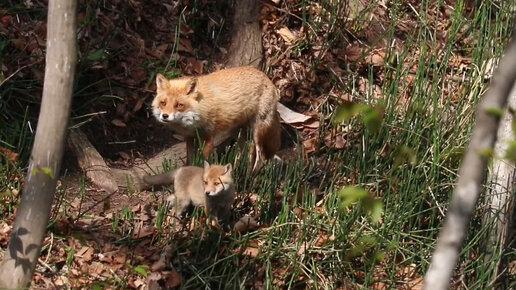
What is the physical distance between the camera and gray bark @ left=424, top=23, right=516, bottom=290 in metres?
2.29

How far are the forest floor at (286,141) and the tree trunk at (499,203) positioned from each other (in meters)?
0.16

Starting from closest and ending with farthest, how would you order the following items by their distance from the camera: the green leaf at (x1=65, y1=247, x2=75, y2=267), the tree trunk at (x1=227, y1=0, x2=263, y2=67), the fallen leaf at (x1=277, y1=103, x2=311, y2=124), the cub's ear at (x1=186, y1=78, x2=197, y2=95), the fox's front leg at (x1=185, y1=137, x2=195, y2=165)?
the green leaf at (x1=65, y1=247, x2=75, y2=267) → the fox's front leg at (x1=185, y1=137, x2=195, y2=165) → the cub's ear at (x1=186, y1=78, x2=197, y2=95) → the fallen leaf at (x1=277, y1=103, x2=311, y2=124) → the tree trunk at (x1=227, y1=0, x2=263, y2=67)

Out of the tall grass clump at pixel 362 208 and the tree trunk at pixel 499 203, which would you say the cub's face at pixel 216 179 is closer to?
the tall grass clump at pixel 362 208

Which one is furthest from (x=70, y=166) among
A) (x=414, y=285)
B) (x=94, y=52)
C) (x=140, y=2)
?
(x=414, y=285)

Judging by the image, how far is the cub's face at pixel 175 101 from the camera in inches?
297

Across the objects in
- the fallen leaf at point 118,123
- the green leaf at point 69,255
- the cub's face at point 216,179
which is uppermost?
the cub's face at point 216,179

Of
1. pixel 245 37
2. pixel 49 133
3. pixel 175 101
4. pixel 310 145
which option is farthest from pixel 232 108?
pixel 49 133

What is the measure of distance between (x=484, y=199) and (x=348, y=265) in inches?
49.6

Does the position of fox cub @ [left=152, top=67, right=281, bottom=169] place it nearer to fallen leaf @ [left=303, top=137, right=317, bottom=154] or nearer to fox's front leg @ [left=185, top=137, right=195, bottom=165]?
fox's front leg @ [left=185, top=137, right=195, bottom=165]

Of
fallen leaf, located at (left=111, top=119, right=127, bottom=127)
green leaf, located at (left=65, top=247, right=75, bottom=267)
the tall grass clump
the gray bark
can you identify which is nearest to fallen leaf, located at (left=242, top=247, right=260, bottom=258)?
the tall grass clump

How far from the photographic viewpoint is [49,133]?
446 cm

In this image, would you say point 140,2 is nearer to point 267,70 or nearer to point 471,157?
point 267,70

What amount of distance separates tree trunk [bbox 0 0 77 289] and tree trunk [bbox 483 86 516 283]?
3475mm

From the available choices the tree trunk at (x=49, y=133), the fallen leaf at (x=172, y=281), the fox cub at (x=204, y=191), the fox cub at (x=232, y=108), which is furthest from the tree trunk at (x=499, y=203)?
the tree trunk at (x=49, y=133)
